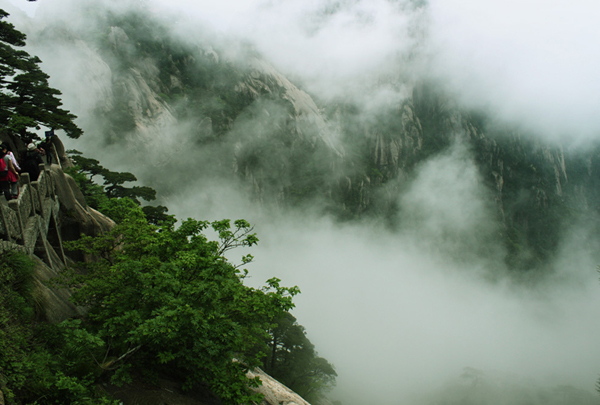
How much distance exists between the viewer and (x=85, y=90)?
6253 centimetres

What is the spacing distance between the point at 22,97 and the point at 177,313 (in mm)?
18441

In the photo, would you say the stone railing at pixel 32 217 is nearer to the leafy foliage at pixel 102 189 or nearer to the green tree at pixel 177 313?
the green tree at pixel 177 313

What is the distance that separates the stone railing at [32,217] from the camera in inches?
471

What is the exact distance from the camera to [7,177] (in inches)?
484

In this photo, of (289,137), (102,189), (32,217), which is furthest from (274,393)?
(289,137)

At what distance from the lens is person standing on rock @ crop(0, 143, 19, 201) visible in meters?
11.7

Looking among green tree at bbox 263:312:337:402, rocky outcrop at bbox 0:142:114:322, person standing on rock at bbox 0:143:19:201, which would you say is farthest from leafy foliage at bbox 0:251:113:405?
green tree at bbox 263:312:337:402

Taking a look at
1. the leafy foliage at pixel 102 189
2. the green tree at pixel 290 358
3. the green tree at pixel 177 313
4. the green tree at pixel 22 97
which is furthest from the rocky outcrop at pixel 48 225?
the green tree at pixel 290 358

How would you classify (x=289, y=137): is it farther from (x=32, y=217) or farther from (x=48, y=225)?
(x=32, y=217)

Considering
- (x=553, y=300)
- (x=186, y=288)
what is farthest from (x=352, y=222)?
(x=186, y=288)

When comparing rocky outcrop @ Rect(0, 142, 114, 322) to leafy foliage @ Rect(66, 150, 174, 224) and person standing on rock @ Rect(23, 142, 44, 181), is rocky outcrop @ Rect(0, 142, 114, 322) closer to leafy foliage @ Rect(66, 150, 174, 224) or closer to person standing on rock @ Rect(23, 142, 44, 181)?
person standing on rock @ Rect(23, 142, 44, 181)

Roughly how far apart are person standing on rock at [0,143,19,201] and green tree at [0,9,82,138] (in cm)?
510

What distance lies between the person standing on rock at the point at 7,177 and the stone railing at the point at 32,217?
267 mm

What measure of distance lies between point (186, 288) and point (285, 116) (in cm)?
9088
